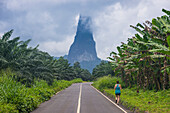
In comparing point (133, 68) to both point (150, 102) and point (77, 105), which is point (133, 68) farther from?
point (77, 105)

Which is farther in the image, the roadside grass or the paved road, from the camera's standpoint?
the paved road

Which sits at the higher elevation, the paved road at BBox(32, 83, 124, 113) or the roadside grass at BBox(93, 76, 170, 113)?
the roadside grass at BBox(93, 76, 170, 113)

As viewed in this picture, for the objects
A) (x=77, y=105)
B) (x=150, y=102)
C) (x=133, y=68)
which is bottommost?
(x=77, y=105)

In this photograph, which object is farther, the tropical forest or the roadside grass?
the tropical forest

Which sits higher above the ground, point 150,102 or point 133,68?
point 133,68

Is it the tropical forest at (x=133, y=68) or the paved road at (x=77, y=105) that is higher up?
the tropical forest at (x=133, y=68)

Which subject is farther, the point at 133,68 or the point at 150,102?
the point at 133,68

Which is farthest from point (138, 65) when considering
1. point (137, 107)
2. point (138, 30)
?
point (137, 107)

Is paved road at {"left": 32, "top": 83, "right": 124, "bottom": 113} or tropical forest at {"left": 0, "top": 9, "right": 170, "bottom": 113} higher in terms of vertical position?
tropical forest at {"left": 0, "top": 9, "right": 170, "bottom": 113}

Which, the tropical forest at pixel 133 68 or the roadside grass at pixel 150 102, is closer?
the roadside grass at pixel 150 102

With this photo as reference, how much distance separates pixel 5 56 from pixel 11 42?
1468 mm

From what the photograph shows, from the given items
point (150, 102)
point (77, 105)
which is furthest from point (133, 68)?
point (77, 105)

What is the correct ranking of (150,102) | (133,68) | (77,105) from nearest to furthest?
(150,102), (77,105), (133,68)

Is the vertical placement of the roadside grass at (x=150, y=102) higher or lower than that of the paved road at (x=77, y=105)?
higher
